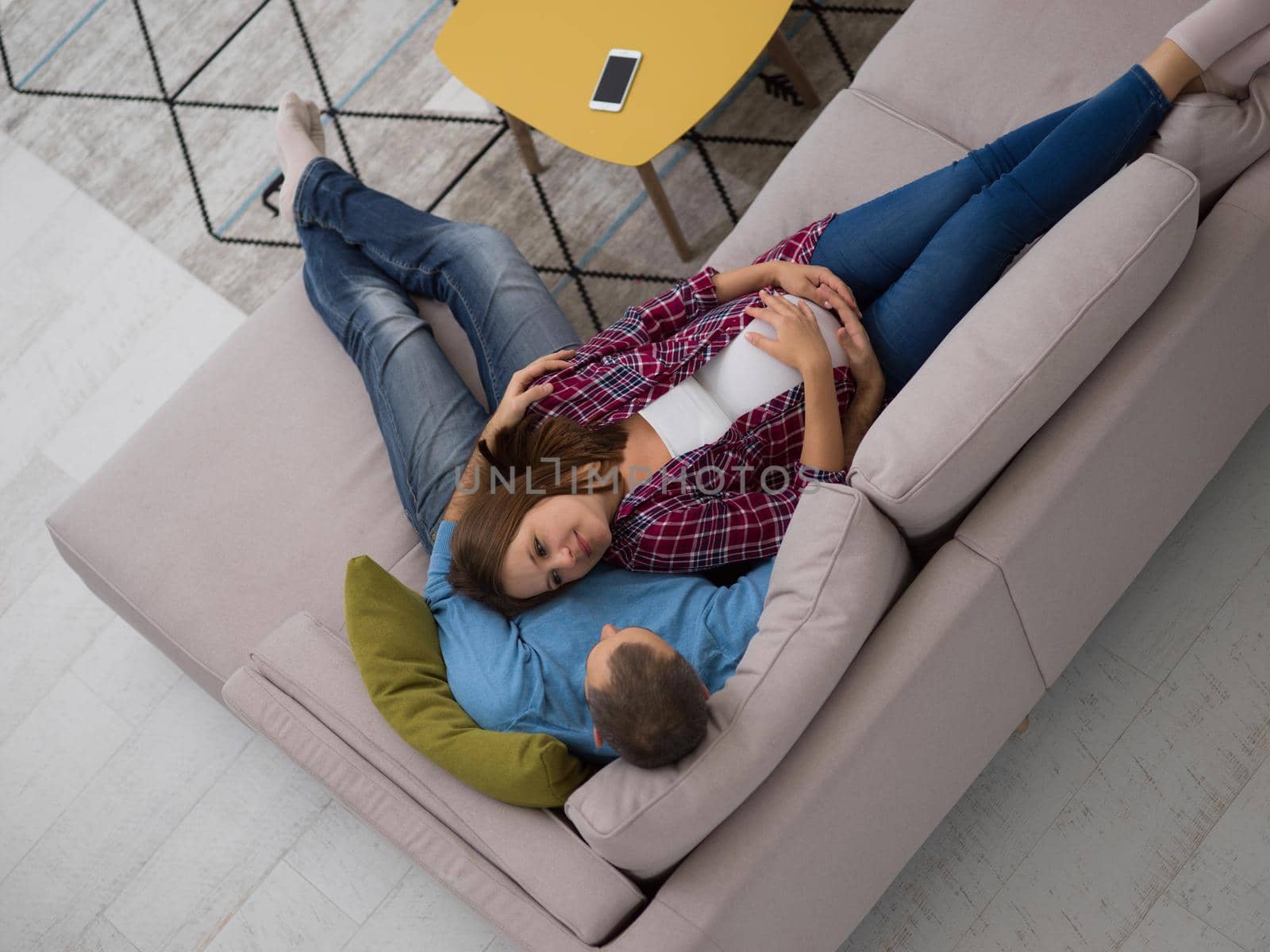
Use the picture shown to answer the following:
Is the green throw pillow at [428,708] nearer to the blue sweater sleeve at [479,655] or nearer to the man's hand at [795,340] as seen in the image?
the blue sweater sleeve at [479,655]

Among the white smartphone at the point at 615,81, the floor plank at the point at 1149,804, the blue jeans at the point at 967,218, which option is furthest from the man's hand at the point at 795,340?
the floor plank at the point at 1149,804

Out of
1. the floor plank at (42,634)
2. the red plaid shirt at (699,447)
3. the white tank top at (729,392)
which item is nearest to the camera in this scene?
the red plaid shirt at (699,447)

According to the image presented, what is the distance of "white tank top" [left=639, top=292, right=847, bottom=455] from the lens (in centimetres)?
176

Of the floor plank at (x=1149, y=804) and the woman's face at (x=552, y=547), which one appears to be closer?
the woman's face at (x=552, y=547)

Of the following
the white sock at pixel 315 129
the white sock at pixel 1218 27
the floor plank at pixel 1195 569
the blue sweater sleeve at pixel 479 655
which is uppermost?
the white sock at pixel 315 129

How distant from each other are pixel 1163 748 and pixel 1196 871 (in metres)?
0.21

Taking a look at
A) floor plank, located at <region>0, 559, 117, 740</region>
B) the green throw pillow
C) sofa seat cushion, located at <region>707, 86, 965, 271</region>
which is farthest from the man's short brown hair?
floor plank, located at <region>0, 559, 117, 740</region>

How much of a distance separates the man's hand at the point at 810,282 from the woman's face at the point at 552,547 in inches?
20.7

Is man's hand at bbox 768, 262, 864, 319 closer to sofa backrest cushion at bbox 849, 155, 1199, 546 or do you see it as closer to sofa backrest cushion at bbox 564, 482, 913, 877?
sofa backrest cushion at bbox 849, 155, 1199, 546

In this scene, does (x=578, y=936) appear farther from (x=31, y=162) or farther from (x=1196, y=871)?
(x=31, y=162)

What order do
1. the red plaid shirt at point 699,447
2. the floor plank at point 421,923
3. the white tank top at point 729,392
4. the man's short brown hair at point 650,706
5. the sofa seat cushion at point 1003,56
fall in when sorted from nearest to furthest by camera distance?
the man's short brown hair at point 650,706 → the red plaid shirt at point 699,447 → the white tank top at point 729,392 → the sofa seat cushion at point 1003,56 → the floor plank at point 421,923

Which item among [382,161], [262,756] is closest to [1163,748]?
[262,756]

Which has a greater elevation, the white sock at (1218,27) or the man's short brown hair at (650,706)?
the white sock at (1218,27)

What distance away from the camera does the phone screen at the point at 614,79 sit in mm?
2145
